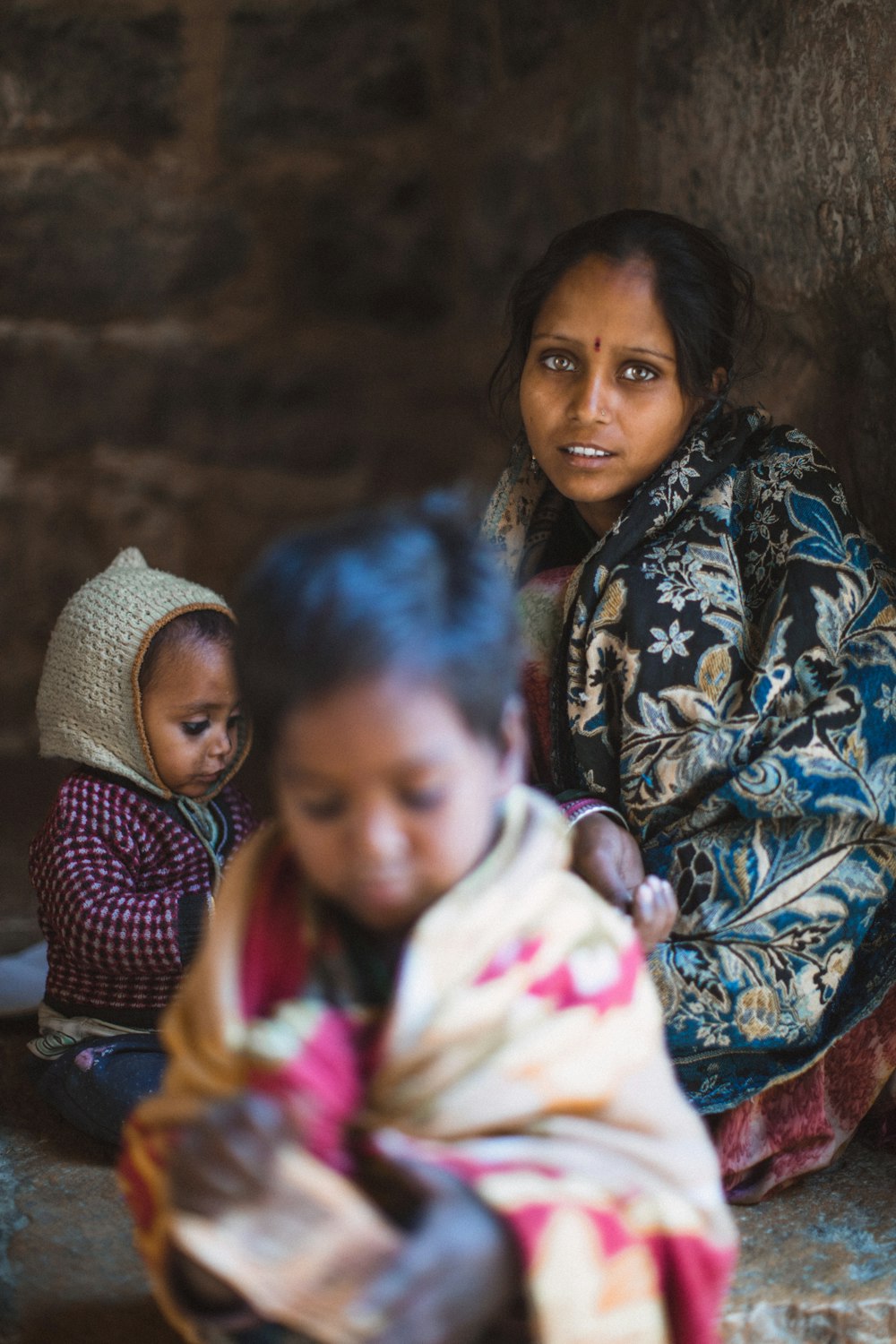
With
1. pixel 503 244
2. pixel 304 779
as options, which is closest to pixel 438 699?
pixel 304 779

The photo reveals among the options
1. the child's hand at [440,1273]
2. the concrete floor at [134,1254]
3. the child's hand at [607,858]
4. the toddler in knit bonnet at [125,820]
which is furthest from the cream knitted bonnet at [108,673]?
the child's hand at [440,1273]

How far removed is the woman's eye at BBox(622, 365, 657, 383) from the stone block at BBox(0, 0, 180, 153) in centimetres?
156

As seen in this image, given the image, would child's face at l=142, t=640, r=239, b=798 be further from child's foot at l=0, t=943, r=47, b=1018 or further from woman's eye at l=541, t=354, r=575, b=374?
woman's eye at l=541, t=354, r=575, b=374

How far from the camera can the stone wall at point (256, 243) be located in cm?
288

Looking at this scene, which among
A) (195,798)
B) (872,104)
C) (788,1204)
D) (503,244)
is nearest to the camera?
(788,1204)

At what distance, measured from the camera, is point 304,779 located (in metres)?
1.04

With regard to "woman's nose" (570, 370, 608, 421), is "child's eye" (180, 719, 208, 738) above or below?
below

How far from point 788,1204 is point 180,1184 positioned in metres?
0.93

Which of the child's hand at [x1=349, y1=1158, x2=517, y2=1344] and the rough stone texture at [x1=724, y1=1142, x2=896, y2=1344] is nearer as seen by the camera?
the child's hand at [x1=349, y1=1158, x2=517, y2=1344]

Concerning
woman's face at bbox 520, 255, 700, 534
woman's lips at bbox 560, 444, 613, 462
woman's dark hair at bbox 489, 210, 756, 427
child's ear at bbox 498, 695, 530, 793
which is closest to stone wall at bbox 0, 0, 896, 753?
woman's dark hair at bbox 489, 210, 756, 427

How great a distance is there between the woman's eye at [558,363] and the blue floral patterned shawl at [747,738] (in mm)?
202

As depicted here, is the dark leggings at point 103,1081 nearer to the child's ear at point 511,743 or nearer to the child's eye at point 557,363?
the child's ear at point 511,743

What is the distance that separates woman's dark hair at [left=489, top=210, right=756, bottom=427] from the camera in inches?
74.7

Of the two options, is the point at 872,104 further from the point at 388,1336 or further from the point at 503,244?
the point at 388,1336
